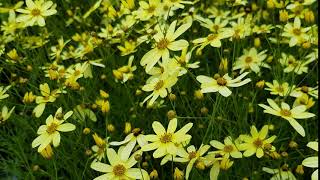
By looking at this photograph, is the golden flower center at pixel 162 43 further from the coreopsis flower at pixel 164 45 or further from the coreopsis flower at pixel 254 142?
the coreopsis flower at pixel 254 142

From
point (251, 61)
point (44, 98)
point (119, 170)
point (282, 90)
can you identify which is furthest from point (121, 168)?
point (251, 61)

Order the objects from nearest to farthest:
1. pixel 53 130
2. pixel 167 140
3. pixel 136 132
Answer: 1. pixel 167 140
2. pixel 136 132
3. pixel 53 130

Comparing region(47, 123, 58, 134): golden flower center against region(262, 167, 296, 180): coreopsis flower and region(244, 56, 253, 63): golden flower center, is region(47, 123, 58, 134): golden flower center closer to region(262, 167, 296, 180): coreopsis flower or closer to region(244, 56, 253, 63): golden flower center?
region(262, 167, 296, 180): coreopsis flower

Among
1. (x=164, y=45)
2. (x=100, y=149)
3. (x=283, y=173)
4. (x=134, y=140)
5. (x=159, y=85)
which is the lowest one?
(x=283, y=173)

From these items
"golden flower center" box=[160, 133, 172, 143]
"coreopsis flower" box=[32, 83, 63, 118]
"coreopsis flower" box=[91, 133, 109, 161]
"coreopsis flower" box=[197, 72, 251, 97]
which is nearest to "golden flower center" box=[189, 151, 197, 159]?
"golden flower center" box=[160, 133, 172, 143]

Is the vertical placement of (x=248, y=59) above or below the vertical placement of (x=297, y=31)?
below

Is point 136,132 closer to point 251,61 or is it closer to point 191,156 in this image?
point 191,156

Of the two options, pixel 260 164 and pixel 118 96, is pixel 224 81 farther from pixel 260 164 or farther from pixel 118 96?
pixel 118 96
